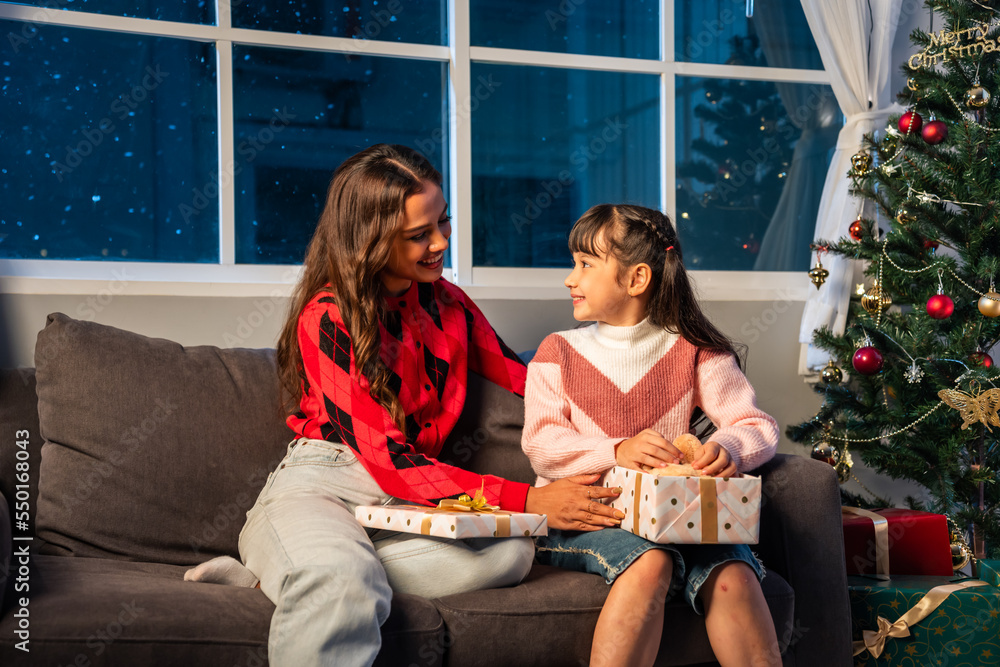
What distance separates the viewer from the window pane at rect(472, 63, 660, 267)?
2.82 meters

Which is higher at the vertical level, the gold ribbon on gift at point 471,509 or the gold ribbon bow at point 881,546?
the gold ribbon on gift at point 471,509

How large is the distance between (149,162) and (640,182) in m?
1.65

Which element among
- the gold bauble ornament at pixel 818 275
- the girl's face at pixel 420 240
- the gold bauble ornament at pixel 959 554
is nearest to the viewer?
the girl's face at pixel 420 240

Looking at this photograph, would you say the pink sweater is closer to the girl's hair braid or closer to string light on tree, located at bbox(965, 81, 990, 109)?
the girl's hair braid

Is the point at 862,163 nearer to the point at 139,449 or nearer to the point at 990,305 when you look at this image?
the point at 990,305

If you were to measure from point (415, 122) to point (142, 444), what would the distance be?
1460 mm

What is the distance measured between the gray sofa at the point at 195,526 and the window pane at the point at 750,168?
140 cm

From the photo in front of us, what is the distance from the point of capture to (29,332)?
215cm

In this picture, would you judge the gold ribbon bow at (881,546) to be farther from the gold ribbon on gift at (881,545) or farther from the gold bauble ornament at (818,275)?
the gold bauble ornament at (818,275)

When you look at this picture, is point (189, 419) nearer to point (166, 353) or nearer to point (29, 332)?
point (166, 353)

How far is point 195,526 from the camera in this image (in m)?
1.74

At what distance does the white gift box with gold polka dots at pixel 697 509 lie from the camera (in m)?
1.42

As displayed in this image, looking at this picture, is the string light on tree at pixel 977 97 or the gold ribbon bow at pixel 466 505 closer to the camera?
the gold ribbon bow at pixel 466 505

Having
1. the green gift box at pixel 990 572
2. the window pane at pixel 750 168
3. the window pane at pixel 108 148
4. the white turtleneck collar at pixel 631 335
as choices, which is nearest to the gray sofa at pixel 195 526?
the white turtleneck collar at pixel 631 335
